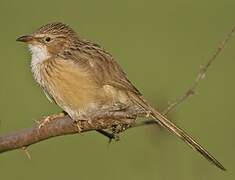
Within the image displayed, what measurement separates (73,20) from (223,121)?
7.60 m

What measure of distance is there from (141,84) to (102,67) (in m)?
8.81

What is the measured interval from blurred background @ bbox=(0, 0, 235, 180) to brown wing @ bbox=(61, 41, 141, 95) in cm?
34

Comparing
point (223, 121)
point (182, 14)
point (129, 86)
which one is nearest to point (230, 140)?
point (223, 121)

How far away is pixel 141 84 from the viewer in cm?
1619

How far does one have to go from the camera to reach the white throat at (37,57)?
779cm

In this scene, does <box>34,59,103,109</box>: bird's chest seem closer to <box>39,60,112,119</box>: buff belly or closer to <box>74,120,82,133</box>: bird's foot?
<box>39,60,112,119</box>: buff belly

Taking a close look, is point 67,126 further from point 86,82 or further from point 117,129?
point 86,82

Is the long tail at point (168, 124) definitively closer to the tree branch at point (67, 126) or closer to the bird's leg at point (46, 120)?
the tree branch at point (67, 126)

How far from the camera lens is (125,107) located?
6789mm

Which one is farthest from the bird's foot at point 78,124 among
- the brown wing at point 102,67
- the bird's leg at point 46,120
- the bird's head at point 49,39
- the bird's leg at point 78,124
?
the bird's head at point 49,39

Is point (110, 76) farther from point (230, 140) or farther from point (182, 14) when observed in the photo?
point (182, 14)

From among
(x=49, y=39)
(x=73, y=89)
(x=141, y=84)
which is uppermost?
(x=49, y=39)

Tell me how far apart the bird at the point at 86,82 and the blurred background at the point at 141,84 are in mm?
183

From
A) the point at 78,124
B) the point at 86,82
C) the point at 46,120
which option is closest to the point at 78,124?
the point at 78,124
